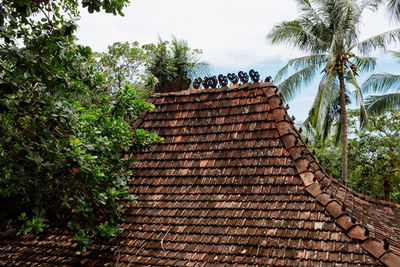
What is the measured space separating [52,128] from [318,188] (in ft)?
12.0

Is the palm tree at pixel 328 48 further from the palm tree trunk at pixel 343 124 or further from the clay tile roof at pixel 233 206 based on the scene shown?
the clay tile roof at pixel 233 206

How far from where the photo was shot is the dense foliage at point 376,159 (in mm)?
17109

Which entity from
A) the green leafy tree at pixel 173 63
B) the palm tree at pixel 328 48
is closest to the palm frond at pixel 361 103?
the palm tree at pixel 328 48

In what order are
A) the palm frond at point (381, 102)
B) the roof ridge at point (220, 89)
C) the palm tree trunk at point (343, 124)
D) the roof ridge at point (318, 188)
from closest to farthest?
the roof ridge at point (318, 188) < the roof ridge at point (220, 89) < the palm tree trunk at point (343, 124) < the palm frond at point (381, 102)

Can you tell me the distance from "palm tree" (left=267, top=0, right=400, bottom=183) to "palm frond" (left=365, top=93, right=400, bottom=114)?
128cm

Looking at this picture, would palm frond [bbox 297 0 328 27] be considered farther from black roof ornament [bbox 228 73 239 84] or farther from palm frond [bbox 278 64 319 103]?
black roof ornament [bbox 228 73 239 84]

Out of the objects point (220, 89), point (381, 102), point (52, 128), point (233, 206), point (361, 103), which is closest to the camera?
point (52, 128)

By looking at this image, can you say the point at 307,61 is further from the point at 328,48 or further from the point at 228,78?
the point at 228,78

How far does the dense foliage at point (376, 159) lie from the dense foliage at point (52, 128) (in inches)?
557

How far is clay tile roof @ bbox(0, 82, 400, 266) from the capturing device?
4730mm

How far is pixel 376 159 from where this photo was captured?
57.9ft

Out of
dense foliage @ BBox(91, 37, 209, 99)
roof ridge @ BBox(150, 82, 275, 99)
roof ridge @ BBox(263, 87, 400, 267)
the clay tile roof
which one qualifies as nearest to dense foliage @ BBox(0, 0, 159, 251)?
the clay tile roof

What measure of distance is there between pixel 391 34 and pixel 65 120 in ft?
54.2

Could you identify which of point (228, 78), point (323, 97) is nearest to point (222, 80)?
point (228, 78)
